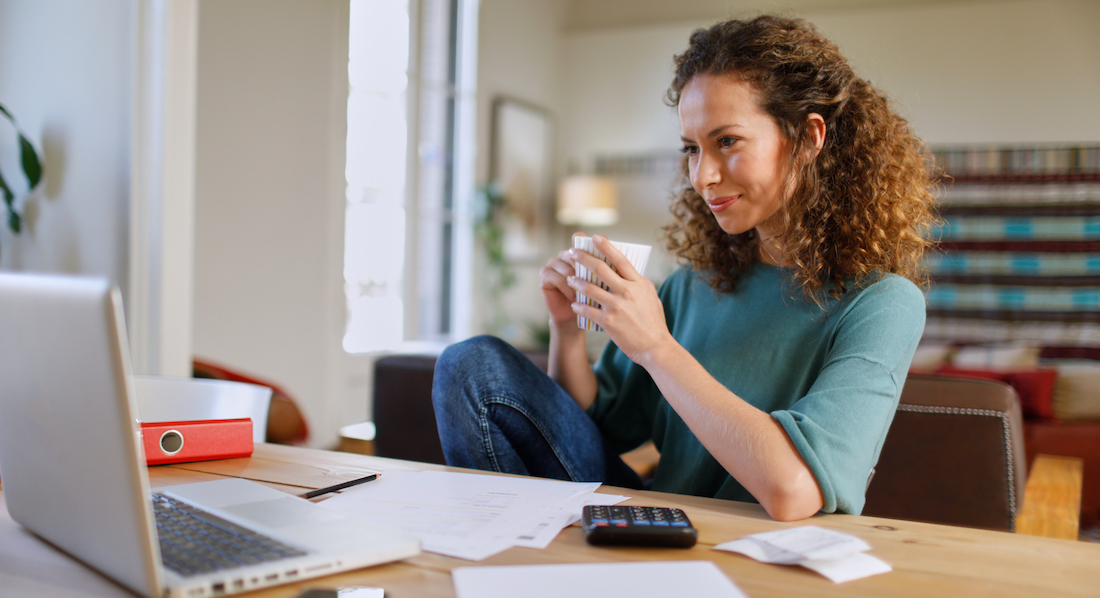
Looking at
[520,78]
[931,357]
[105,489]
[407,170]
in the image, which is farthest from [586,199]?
[105,489]

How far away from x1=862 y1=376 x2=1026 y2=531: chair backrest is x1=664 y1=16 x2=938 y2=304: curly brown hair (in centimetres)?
51

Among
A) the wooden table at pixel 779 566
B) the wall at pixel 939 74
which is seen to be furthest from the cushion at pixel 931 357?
the wooden table at pixel 779 566

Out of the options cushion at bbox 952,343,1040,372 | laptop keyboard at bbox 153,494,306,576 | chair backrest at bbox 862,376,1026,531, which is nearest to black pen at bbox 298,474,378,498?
laptop keyboard at bbox 153,494,306,576

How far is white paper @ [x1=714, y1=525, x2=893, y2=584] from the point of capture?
625mm

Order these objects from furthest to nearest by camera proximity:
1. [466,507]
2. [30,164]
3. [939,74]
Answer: [939,74] → [30,164] → [466,507]

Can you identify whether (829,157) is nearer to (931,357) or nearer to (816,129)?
(816,129)

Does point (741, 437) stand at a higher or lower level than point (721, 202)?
lower

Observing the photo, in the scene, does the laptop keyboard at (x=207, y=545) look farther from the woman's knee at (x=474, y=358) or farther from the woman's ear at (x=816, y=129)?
the woman's ear at (x=816, y=129)

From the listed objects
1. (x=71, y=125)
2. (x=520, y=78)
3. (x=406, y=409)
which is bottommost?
(x=406, y=409)

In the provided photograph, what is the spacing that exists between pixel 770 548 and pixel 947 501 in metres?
1.24

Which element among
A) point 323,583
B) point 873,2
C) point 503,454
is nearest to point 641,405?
point 503,454

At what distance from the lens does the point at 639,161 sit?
6.04 m

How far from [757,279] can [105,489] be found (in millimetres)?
1019

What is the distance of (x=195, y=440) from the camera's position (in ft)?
3.28
